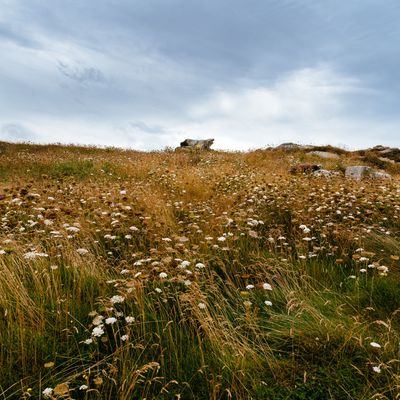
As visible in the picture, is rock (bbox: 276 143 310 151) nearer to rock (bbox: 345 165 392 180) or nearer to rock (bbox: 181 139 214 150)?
rock (bbox: 181 139 214 150)

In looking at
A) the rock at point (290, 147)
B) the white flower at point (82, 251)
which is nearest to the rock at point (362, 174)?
the rock at point (290, 147)

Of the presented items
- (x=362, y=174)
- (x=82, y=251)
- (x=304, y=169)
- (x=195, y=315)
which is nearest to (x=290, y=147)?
(x=304, y=169)

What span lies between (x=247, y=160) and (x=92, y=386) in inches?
696

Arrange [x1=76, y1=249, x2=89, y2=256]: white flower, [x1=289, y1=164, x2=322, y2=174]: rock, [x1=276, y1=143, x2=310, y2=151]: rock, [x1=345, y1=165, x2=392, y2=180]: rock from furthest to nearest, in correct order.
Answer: [x1=276, y1=143, x2=310, y2=151]: rock
[x1=289, y1=164, x2=322, y2=174]: rock
[x1=345, y1=165, x2=392, y2=180]: rock
[x1=76, y1=249, x2=89, y2=256]: white flower

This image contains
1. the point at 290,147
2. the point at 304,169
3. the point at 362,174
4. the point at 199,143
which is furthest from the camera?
the point at 199,143

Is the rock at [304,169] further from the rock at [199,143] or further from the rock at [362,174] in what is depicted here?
the rock at [199,143]

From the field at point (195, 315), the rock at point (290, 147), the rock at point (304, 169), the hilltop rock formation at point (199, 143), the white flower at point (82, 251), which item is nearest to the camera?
the field at point (195, 315)

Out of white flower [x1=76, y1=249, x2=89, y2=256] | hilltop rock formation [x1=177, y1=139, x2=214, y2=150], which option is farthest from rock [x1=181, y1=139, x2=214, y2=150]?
white flower [x1=76, y1=249, x2=89, y2=256]

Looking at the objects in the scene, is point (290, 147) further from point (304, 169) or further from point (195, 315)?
point (195, 315)

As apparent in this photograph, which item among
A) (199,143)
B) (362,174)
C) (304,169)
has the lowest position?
(362,174)

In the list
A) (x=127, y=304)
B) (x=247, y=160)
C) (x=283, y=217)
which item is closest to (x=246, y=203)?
(x=283, y=217)

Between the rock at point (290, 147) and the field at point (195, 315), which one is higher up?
the rock at point (290, 147)

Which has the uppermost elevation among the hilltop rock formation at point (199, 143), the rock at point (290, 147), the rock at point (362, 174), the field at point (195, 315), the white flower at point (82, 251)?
the hilltop rock formation at point (199, 143)

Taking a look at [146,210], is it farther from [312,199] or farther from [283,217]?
[312,199]
